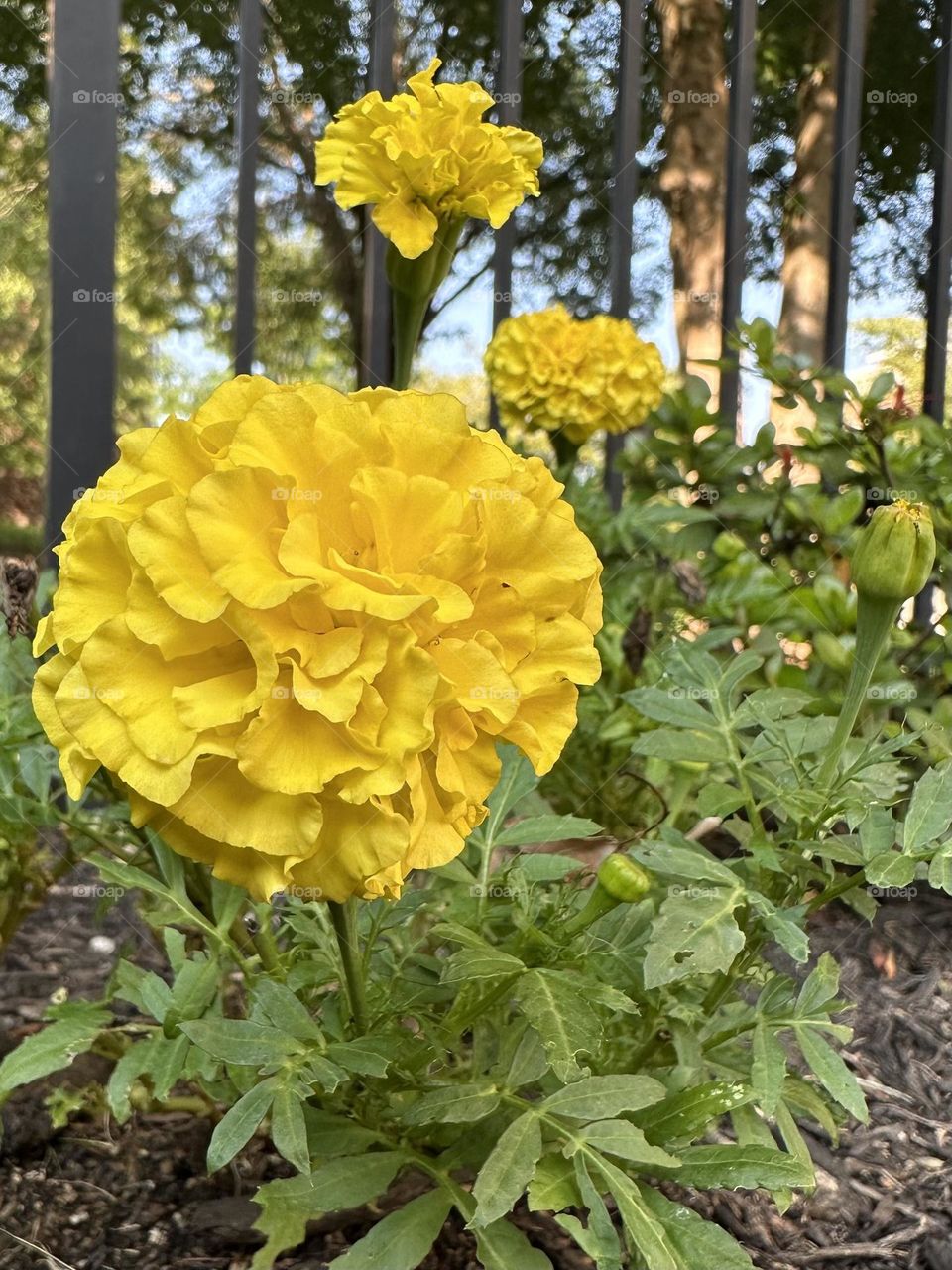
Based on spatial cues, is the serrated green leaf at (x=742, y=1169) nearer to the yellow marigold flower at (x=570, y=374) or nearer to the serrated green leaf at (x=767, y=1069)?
the serrated green leaf at (x=767, y=1069)

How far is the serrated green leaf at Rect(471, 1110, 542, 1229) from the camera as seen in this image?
62cm

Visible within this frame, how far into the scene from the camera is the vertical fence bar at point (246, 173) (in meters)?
1.78

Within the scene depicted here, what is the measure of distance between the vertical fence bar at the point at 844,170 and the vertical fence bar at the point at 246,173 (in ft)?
3.93

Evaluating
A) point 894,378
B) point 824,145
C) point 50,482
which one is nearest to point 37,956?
point 50,482

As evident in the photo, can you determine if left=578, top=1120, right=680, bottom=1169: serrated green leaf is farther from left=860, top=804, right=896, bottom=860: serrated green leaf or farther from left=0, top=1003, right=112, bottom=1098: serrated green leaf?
left=0, top=1003, right=112, bottom=1098: serrated green leaf

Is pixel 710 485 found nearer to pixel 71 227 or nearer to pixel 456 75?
pixel 71 227

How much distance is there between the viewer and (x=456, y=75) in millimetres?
5199

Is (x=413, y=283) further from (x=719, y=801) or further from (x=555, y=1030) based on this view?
(x=555, y=1030)

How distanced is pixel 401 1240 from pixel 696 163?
176 inches

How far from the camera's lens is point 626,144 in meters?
2.13
